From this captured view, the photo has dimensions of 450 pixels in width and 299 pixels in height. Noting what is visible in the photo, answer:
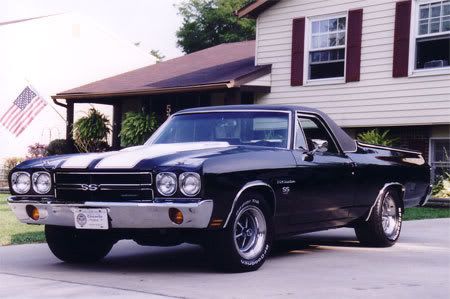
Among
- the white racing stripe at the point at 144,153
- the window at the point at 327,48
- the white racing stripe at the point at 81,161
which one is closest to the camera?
the white racing stripe at the point at 144,153

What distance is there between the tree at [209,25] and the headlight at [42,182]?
3832 centimetres

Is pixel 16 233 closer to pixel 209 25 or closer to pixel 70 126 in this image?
pixel 70 126

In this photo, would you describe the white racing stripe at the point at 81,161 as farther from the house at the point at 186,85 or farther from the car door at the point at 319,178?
the house at the point at 186,85

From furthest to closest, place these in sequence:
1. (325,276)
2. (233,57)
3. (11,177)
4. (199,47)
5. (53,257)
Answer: (199,47) → (233,57) → (53,257) → (11,177) → (325,276)

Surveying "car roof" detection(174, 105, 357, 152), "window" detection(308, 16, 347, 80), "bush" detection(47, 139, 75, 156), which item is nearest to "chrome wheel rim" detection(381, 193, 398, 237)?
"car roof" detection(174, 105, 357, 152)

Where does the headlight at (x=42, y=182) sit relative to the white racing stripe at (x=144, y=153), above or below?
below

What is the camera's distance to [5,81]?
92.1 feet

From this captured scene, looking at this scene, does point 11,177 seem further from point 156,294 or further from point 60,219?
point 156,294

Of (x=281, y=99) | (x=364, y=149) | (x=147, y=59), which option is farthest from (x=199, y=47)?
(x=364, y=149)

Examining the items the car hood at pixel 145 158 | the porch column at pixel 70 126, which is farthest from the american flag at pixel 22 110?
the car hood at pixel 145 158

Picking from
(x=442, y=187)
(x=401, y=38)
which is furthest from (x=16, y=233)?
(x=401, y=38)

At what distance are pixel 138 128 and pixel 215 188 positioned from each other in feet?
50.4

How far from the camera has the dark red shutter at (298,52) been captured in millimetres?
18172

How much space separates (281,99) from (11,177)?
1225 cm
